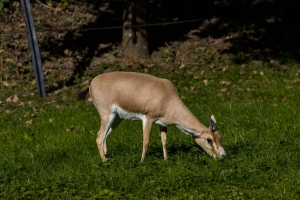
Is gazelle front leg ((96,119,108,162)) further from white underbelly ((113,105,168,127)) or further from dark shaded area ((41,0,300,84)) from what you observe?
dark shaded area ((41,0,300,84))

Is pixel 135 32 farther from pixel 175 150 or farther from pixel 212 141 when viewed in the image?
pixel 212 141

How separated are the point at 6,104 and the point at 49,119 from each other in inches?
55.0

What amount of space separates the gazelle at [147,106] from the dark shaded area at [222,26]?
17.8 feet

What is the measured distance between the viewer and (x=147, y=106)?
8.76 metres

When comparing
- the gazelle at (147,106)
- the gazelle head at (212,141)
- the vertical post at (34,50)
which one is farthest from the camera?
the vertical post at (34,50)

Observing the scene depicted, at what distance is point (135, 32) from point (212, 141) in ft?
22.4

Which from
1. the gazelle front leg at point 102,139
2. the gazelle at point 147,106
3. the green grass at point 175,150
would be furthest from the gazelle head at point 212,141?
the gazelle front leg at point 102,139

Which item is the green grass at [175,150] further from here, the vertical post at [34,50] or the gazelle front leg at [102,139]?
the vertical post at [34,50]

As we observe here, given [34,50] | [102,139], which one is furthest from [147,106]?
[34,50]

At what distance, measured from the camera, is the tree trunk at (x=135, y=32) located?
14737 millimetres

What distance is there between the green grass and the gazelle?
32 centimetres

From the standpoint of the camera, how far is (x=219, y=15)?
659 inches

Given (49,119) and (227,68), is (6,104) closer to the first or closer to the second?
(49,119)

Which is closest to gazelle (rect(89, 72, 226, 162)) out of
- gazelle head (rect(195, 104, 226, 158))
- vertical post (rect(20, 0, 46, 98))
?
gazelle head (rect(195, 104, 226, 158))
